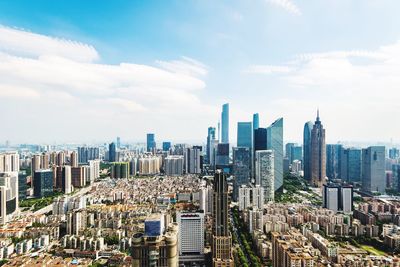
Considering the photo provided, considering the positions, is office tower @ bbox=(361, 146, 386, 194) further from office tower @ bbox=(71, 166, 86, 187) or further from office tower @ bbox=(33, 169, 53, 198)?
office tower @ bbox=(33, 169, 53, 198)

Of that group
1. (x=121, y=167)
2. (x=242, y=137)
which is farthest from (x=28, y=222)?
(x=242, y=137)

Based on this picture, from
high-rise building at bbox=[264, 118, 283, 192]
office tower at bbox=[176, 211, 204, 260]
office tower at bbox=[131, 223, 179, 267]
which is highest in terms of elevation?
high-rise building at bbox=[264, 118, 283, 192]

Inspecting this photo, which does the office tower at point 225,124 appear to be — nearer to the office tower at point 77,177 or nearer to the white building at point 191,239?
the office tower at point 77,177

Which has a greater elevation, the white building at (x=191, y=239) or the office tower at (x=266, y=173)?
the office tower at (x=266, y=173)

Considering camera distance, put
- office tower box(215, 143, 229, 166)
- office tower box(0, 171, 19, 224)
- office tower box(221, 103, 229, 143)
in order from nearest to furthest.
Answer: office tower box(0, 171, 19, 224) < office tower box(215, 143, 229, 166) < office tower box(221, 103, 229, 143)

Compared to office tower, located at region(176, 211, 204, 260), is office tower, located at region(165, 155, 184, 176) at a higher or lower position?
higher

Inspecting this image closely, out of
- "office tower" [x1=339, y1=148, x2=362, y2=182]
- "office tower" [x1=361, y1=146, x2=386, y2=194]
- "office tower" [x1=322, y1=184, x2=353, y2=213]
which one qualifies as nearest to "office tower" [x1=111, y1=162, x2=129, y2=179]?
"office tower" [x1=322, y1=184, x2=353, y2=213]

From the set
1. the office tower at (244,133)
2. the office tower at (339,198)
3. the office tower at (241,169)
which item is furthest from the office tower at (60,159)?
the office tower at (339,198)
